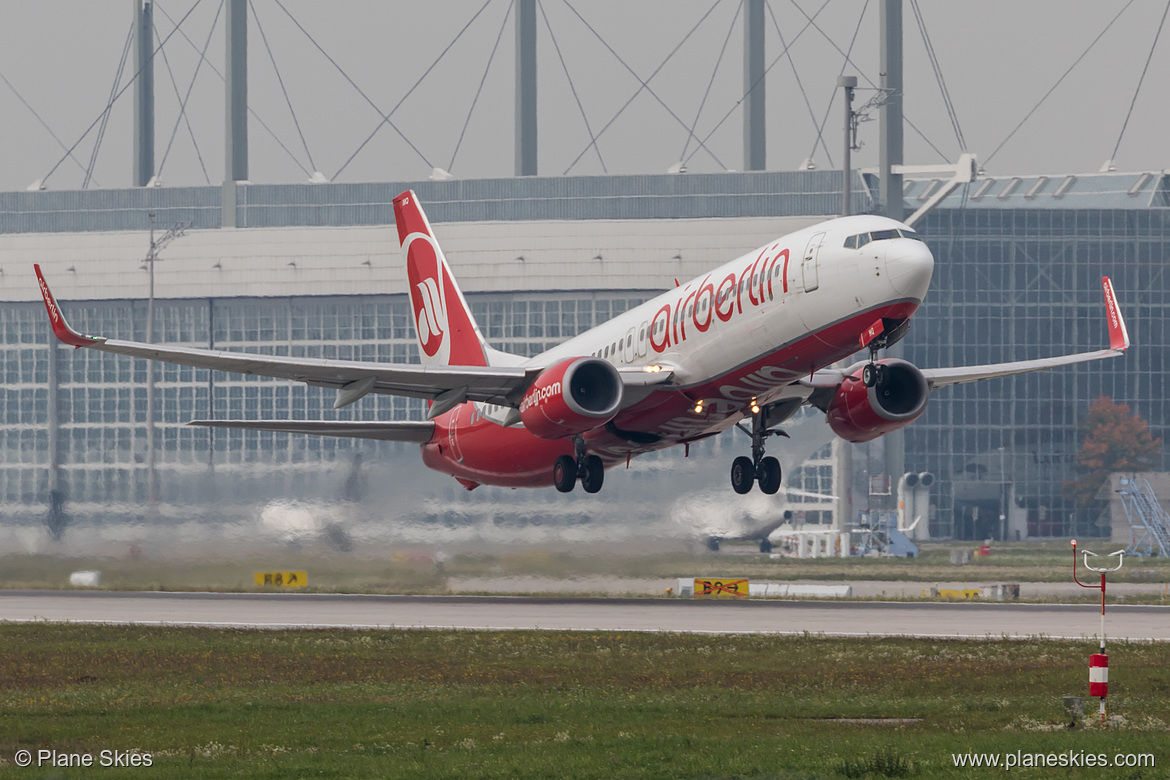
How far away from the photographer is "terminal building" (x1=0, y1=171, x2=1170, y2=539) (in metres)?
130

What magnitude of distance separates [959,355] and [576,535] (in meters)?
88.6

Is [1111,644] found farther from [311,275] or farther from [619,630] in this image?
[311,275]

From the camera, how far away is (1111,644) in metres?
38.4

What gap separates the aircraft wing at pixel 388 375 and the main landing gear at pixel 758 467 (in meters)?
4.89

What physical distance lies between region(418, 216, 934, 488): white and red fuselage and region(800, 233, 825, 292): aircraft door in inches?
1.5

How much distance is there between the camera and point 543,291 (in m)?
132

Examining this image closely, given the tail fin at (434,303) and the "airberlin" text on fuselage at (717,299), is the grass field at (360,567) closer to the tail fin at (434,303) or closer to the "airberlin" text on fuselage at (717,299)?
the tail fin at (434,303)

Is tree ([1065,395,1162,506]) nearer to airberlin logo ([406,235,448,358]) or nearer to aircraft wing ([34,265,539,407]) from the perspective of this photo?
airberlin logo ([406,235,448,358])

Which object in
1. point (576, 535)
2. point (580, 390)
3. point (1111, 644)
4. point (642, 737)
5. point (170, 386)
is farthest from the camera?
point (170, 386)

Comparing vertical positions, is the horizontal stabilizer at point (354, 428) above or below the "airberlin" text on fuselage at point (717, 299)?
below

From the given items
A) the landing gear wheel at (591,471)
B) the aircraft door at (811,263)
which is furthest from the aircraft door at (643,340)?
the aircraft door at (811,263)

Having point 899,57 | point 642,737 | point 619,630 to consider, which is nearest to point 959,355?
point 899,57

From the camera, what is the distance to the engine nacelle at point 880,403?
4538cm

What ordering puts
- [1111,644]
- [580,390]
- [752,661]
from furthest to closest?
[580,390], [1111,644], [752,661]
